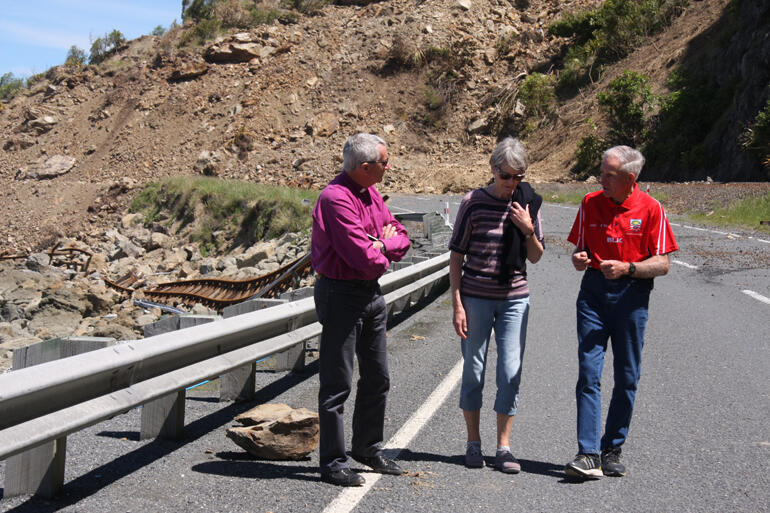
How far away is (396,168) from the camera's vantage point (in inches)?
1970

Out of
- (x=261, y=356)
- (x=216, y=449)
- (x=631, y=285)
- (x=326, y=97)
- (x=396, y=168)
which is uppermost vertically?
(x=326, y=97)

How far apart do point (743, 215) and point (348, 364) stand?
877 inches

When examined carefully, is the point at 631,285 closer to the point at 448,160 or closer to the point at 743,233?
the point at 743,233

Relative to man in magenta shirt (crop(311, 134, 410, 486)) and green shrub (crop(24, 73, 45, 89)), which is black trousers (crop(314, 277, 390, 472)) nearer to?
man in magenta shirt (crop(311, 134, 410, 486))

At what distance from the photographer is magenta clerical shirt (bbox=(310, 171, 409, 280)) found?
14.7ft

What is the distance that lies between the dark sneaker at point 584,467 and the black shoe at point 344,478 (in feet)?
3.94

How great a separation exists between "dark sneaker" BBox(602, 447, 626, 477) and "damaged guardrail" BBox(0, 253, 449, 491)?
241cm

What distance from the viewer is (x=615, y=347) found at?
16.3 feet

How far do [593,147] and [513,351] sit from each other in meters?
40.4

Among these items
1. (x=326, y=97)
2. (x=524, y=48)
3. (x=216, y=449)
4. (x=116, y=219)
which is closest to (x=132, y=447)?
(x=216, y=449)

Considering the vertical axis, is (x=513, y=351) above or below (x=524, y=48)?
below

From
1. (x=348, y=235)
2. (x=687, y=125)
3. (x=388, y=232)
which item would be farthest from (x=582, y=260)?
(x=687, y=125)

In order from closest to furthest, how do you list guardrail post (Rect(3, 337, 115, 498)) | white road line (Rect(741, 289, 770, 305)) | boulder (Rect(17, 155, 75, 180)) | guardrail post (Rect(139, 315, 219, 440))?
guardrail post (Rect(3, 337, 115, 498)) → guardrail post (Rect(139, 315, 219, 440)) → white road line (Rect(741, 289, 770, 305)) → boulder (Rect(17, 155, 75, 180))

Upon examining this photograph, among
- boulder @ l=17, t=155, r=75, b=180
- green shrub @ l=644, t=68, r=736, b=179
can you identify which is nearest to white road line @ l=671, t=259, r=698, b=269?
green shrub @ l=644, t=68, r=736, b=179
